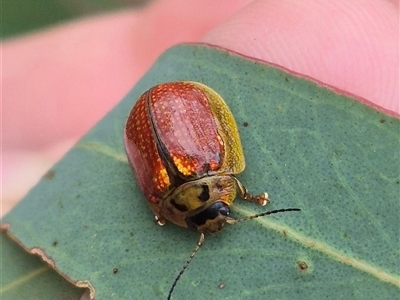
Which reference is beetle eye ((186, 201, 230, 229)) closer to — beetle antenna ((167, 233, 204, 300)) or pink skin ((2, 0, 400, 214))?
beetle antenna ((167, 233, 204, 300))

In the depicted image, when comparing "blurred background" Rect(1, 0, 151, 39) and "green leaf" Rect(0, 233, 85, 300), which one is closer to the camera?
"green leaf" Rect(0, 233, 85, 300)

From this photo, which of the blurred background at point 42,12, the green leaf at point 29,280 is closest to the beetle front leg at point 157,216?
the green leaf at point 29,280

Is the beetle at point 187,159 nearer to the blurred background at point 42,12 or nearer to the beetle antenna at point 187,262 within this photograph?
the beetle antenna at point 187,262

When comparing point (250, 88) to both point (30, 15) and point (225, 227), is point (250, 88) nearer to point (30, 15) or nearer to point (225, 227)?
point (225, 227)

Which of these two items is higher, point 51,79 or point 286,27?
point 286,27

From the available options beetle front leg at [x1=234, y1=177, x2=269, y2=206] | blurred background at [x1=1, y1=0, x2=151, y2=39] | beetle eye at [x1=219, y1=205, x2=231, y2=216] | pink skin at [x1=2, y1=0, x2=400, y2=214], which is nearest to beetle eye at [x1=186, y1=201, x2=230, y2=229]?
beetle eye at [x1=219, y1=205, x2=231, y2=216]

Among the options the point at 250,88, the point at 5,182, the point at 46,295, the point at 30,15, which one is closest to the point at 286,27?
the point at 250,88

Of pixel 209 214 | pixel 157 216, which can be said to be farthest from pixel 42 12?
pixel 209 214

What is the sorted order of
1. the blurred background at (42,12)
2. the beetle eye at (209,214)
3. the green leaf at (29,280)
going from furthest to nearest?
the blurred background at (42,12)
the green leaf at (29,280)
the beetle eye at (209,214)
